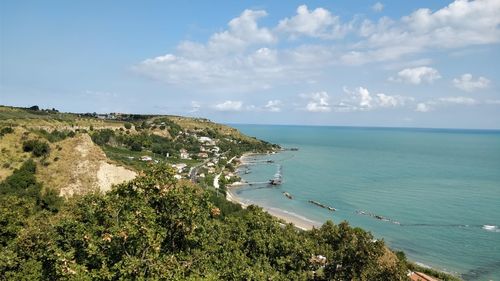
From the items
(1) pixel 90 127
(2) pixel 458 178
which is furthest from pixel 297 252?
(2) pixel 458 178

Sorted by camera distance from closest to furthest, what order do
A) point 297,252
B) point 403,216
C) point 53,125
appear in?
point 297,252 < point 403,216 < point 53,125

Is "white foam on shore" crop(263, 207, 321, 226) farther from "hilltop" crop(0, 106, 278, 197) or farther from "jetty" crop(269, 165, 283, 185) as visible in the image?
"jetty" crop(269, 165, 283, 185)

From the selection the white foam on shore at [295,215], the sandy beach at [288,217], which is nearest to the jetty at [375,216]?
the white foam on shore at [295,215]

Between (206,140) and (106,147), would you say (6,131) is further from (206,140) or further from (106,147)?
(206,140)

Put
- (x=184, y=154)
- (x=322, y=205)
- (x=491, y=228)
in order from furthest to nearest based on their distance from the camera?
(x=184, y=154) < (x=322, y=205) < (x=491, y=228)

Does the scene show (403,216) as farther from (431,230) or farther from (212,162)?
(212,162)

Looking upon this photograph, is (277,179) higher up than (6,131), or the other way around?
(6,131)

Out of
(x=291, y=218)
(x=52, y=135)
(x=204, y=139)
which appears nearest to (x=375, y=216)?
(x=291, y=218)
